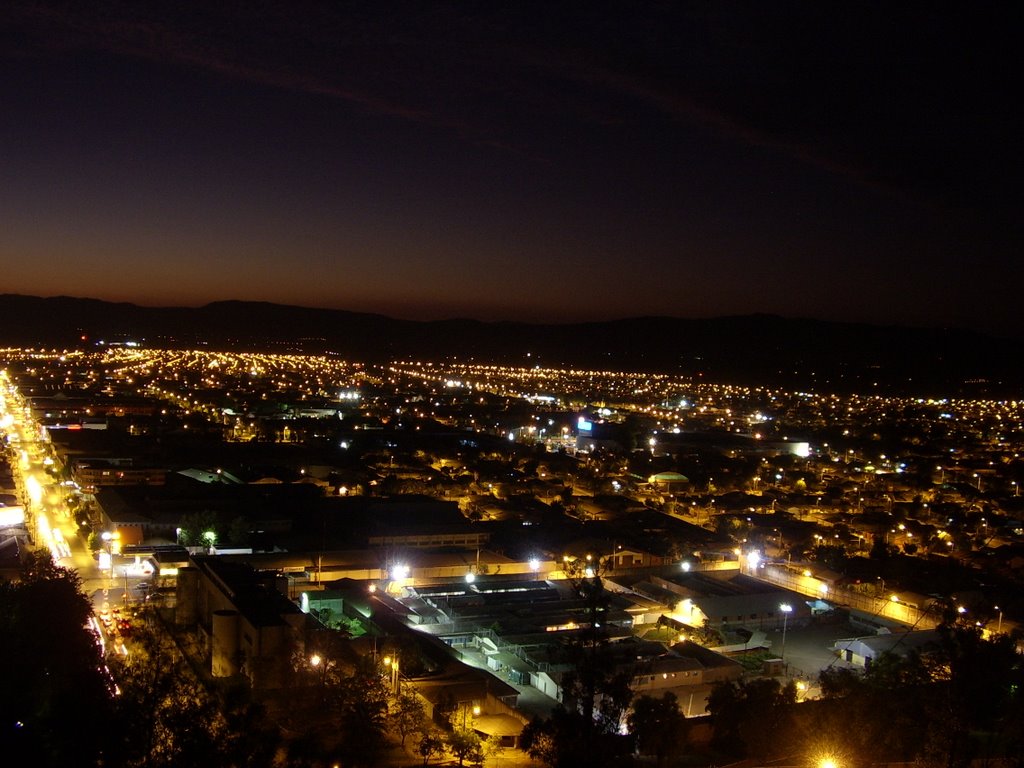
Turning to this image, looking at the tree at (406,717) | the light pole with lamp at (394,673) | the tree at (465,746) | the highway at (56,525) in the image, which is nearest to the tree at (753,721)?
the tree at (465,746)

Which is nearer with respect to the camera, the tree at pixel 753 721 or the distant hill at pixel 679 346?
the tree at pixel 753 721

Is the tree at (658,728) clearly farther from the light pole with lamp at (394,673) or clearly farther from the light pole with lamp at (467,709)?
the light pole with lamp at (394,673)

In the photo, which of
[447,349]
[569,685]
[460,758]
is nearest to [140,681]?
[460,758]

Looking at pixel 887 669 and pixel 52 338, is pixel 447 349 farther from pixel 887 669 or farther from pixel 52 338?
pixel 887 669

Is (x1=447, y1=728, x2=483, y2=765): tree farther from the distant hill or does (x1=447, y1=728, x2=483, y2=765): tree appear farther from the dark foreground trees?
the distant hill

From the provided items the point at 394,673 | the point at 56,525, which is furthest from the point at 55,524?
the point at 394,673

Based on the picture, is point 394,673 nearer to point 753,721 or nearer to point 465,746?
point 465,746
